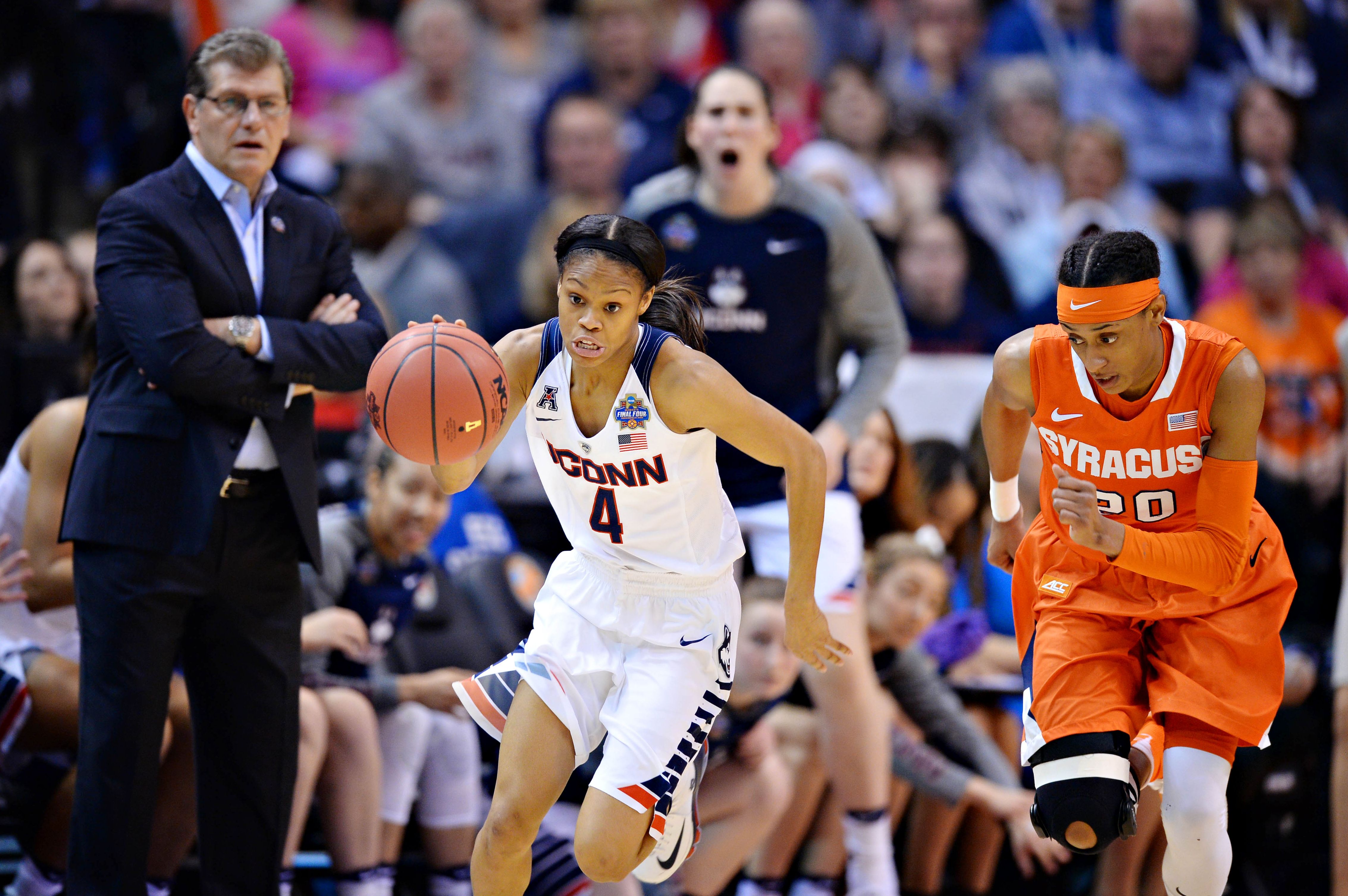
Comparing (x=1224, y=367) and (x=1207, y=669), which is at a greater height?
(x=1224, y=367)

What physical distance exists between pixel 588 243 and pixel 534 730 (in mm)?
1191

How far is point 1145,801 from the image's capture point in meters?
5.10

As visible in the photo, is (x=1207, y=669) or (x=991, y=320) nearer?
(x=1207, y=669)

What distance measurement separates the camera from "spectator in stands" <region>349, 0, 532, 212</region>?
743cm

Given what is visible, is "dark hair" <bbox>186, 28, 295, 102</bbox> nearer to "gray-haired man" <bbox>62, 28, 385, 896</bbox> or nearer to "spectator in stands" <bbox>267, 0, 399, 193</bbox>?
"gray-haired man" <bbox>62, 28, 385, 896</bbox>

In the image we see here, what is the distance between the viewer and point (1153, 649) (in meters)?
3.54

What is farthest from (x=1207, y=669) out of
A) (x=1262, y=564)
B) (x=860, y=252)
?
(x=860, y=252)

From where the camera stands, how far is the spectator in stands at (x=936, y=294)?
725 cm

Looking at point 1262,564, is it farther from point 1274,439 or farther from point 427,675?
point 1274,439

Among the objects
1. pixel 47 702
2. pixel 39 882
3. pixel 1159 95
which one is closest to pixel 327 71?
pixel 47 702

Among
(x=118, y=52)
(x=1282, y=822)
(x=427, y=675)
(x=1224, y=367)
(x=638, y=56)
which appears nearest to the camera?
(x=1224, y=367)

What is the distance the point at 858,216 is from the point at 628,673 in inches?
87.6

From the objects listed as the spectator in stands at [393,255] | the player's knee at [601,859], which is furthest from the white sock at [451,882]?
the spectator in stands at [393,255]

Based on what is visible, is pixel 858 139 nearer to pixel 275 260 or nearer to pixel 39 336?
pixel 39 336
